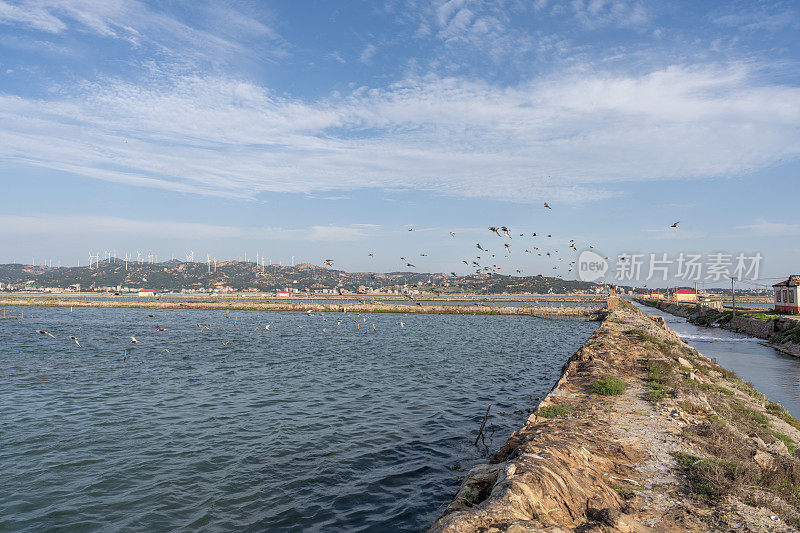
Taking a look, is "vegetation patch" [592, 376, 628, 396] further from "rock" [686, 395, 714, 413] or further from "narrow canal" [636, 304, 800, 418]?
"narrow canal" [636, 304, 800, 418]

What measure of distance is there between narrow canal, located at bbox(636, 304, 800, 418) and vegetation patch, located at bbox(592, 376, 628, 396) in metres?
10.1

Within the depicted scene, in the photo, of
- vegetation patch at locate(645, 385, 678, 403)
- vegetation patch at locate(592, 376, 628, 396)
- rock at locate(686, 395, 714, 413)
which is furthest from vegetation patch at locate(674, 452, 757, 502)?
vegetation patch at locate(592, 376, 628, 396)

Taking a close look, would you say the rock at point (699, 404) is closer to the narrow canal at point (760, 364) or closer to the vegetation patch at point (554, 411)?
the vegetation patch at point (554, 411)

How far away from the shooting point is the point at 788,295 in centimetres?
6619

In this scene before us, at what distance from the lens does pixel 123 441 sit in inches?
685

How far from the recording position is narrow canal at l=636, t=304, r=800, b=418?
86.5 feet

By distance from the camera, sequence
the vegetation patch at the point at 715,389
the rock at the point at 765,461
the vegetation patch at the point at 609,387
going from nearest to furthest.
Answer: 1. the rock at the point at 765,461
2. the vegetation patch at the point at 609,387
3. the vegetation patch at the point at 715,389

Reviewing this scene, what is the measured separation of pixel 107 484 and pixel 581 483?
1398cm

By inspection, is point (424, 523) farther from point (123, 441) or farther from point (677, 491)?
point (123, 441)

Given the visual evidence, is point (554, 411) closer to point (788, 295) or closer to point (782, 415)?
point (782, 415)

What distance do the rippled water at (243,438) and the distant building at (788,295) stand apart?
5106 cm

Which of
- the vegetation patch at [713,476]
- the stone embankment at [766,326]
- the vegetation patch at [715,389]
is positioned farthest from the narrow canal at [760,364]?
the vegetation patch at [713,476]

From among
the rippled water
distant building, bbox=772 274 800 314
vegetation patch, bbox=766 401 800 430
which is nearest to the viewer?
the rippled water

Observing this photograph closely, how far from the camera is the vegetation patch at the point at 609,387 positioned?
745 inches
